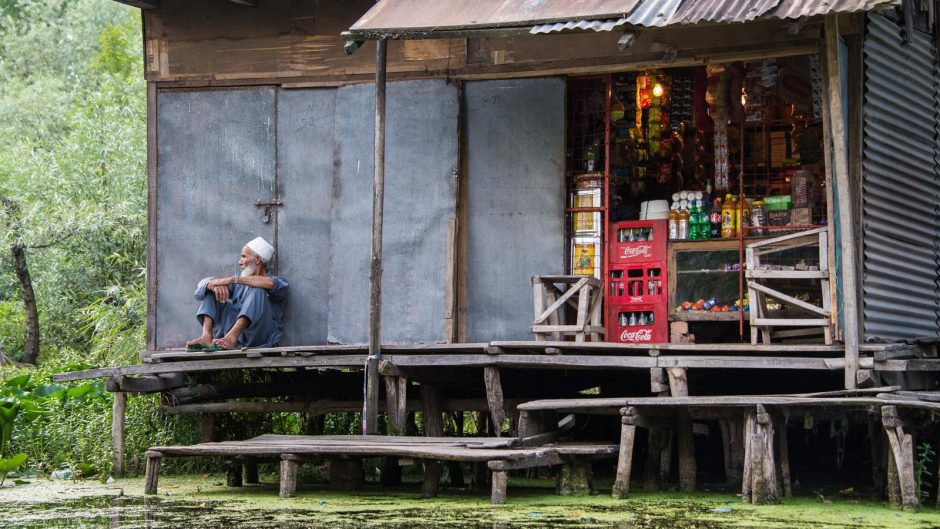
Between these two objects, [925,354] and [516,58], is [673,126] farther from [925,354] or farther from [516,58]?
[925,354]

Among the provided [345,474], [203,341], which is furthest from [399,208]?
[345,474]

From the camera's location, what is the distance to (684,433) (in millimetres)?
10031

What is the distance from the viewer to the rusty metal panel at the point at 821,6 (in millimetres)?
8430

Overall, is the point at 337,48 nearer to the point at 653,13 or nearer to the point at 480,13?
the point at 480,13

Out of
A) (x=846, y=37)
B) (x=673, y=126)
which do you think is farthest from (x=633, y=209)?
(x=846, y=37)

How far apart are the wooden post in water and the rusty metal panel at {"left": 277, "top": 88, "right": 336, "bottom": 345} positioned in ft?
3.41

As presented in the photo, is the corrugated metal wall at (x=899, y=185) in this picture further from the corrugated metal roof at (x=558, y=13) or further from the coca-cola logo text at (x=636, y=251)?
the coca-cola logo text at (x=636, y=251)

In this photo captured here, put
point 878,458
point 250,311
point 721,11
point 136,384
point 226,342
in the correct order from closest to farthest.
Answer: point 721,11
point 878,458
point 250,311
point 226,342
point 136,384

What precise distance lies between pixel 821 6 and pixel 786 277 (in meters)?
2.00

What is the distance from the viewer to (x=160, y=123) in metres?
12.0

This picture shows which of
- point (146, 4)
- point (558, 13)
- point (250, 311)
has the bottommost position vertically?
point (250, 311)

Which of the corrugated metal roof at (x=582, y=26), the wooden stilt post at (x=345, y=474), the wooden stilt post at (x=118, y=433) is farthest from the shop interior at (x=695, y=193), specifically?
the wooden stilt post at (x=118, y=433)

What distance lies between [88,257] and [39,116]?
16.5ft

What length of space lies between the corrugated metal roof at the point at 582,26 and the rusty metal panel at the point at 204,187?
3.26 meters
